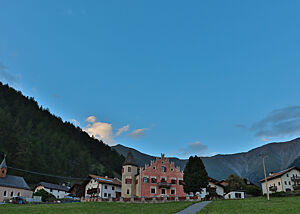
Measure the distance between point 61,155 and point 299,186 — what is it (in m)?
117

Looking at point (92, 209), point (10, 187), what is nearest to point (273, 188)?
point (92, 209)

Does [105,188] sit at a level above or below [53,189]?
above

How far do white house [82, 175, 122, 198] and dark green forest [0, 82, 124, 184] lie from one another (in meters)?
48.5

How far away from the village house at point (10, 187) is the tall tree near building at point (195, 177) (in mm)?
46933

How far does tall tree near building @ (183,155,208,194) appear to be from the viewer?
5844 centimetres

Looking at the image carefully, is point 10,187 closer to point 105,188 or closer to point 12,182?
point 12,182

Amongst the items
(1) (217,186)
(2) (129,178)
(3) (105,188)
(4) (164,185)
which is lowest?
(3) (105,188)

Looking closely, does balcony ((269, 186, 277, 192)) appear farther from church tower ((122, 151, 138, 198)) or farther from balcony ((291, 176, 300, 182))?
church tower ((122, 151, 138, 198))

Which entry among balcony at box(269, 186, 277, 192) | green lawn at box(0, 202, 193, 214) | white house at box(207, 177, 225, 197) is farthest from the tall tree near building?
balcony at box(269, 186, 277, 192)

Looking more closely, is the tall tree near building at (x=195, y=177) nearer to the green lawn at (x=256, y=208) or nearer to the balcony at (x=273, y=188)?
the green lawn at (x=256, y=208)

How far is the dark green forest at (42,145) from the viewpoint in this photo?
4557 inches

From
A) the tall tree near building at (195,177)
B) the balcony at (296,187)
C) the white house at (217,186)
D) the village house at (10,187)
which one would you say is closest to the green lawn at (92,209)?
the tall tree near building at (195,177)

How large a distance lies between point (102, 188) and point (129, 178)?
7.95m

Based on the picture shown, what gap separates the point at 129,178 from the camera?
69.2 metres
